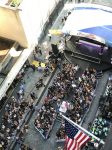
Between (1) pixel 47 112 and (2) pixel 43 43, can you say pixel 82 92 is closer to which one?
(1) pixel 47 112

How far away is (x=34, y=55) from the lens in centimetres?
3978

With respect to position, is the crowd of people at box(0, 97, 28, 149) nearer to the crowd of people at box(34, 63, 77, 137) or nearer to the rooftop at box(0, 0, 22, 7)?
the crowd of people at box(34, 63, 77, 137)

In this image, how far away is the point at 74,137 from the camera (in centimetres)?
2391

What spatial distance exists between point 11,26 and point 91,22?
8.32 m

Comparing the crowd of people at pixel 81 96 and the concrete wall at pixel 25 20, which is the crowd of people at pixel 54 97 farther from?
the concrete wall at pixel 25 20

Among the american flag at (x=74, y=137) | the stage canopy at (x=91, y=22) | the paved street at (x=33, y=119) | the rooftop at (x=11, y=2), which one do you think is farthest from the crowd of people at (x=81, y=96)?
the rooftop at (x=11, y=2)

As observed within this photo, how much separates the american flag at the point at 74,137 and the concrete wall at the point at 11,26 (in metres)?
13.8

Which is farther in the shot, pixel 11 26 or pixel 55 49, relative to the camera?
pixel 55 49

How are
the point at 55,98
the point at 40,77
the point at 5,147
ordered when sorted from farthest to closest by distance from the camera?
the point at 40,77
the point at 55,98
the point at 5,147

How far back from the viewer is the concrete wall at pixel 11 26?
111ft

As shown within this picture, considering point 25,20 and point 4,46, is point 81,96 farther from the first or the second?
point 4,46

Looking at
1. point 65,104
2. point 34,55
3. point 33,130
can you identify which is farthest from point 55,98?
point 34,55

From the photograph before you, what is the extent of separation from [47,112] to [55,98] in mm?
1933

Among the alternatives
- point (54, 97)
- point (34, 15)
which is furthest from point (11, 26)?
point (54, 97)
